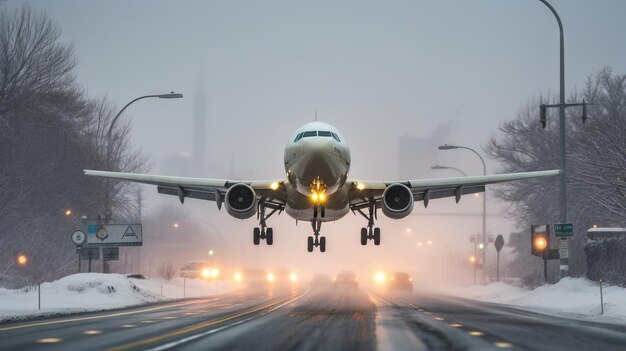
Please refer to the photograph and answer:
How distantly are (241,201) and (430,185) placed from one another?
6910 mm

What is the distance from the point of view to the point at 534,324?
16.0 m

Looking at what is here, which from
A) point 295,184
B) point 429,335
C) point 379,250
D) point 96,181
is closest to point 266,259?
point 379,250

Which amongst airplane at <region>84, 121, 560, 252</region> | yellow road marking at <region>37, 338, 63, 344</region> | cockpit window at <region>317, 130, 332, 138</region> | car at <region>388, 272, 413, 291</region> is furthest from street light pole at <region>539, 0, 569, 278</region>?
car at <region>388, 272, 413, 291</region>

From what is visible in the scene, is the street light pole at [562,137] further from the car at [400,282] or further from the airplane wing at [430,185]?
the car at [400,282]

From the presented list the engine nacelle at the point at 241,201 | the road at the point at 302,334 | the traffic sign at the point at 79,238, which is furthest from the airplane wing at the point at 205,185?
the road at the point at 302,334

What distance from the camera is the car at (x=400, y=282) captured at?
49.6 m

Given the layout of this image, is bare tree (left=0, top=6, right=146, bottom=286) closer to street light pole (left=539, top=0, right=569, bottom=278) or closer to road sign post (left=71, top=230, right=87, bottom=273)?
road sign post (left=71, top=230, right=87, bottom=273)

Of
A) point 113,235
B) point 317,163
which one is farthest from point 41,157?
point 317,163

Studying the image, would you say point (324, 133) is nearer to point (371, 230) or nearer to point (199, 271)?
point (371, 230)

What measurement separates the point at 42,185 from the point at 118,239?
49.9ft

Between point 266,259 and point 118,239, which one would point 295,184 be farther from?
point 266,259

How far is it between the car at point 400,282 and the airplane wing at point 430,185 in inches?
842

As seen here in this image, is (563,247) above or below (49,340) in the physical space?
above

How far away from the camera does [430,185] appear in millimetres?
25859
